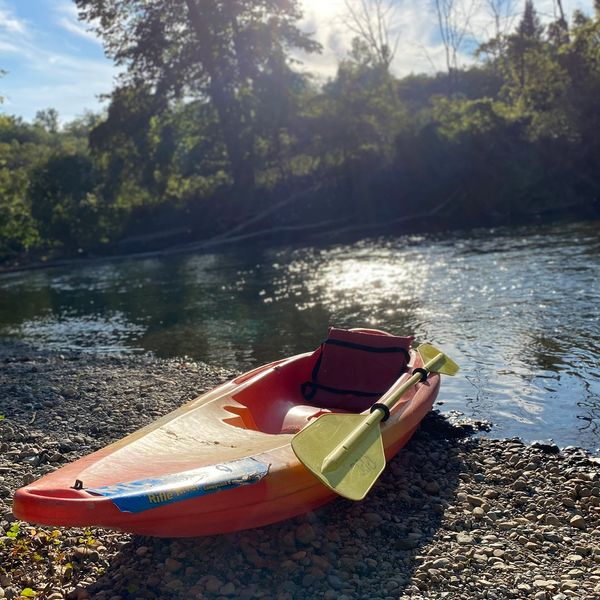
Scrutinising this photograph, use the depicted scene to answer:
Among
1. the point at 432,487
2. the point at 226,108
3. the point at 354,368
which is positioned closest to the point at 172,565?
the point at 432,487

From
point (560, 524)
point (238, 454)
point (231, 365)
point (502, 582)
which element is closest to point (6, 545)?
point (238, 454)

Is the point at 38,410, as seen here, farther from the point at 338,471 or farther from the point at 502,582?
the point at 502,582

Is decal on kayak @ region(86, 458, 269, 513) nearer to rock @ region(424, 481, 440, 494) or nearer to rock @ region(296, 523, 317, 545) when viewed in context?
rock @ region(296, 523, 317, 545)

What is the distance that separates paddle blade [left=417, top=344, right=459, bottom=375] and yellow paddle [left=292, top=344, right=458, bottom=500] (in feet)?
4.45

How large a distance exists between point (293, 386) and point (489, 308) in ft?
18.1

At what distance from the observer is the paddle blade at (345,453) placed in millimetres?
3576

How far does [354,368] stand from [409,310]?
5221mm

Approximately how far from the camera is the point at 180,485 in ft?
10.5

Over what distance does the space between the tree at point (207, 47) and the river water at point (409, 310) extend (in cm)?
909

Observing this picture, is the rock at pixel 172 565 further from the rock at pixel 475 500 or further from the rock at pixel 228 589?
the rock at pixel 475 500

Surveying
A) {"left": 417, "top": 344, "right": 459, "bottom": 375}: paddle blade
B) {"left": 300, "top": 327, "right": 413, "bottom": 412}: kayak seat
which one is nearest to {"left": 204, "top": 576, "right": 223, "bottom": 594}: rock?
{"left": 300, "top": 327, "right": 413, "bottom": 412}: kayak seat

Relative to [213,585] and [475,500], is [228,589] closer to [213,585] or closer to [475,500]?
[213,585]

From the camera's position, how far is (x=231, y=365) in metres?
8.48

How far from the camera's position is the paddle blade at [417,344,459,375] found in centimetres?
564
